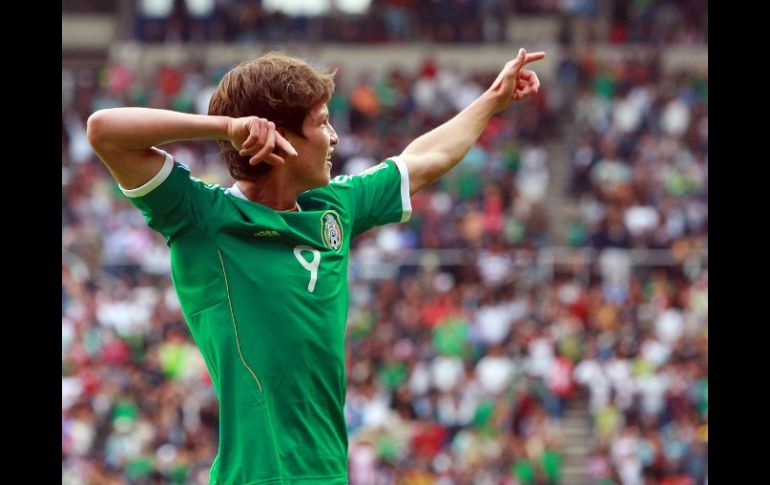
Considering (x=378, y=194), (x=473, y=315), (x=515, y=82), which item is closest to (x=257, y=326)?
(x=378, y=194)

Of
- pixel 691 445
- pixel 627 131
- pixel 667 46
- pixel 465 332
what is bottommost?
pixel 691 445

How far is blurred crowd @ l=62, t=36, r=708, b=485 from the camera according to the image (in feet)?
46.6

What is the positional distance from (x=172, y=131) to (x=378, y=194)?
38.3 inches


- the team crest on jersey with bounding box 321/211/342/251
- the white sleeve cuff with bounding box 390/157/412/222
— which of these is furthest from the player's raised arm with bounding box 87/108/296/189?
the white sleeve cuff with bounding box 390/157/412/222

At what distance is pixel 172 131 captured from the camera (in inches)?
128

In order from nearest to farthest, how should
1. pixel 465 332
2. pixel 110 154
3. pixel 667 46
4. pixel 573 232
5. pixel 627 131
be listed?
1. pixel 110 154
2. pixel 465 332
3. pixel 573 232
4. pixel 627 131
5. pixel 667 46

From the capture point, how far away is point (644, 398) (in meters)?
14.9

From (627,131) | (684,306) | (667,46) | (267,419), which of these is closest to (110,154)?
(267,419)

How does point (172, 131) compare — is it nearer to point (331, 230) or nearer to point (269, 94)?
point (269, 94)

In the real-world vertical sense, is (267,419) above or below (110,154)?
below

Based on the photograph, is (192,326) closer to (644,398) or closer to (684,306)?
(644,398)

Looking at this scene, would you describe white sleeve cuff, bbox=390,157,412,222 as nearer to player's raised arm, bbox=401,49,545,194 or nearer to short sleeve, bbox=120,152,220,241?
player's raised arm, bbox=401,49,545,194

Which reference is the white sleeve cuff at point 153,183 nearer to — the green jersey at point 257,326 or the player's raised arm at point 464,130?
the green jersey at point 257,326

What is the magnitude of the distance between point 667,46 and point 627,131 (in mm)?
3919
